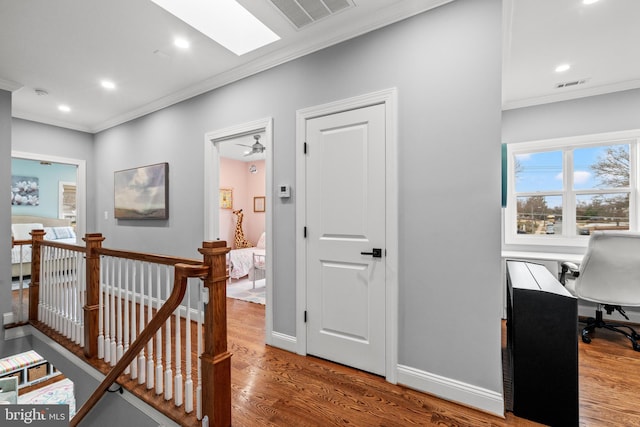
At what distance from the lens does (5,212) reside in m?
3.30

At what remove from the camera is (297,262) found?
101 inches

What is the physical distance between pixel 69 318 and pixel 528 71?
17.6 ft

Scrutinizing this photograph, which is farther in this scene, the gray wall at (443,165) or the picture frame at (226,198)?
the picture frame at (226,198)

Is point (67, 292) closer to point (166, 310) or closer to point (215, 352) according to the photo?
point (166, 310)

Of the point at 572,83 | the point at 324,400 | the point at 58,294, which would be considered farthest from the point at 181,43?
the point at 572,83

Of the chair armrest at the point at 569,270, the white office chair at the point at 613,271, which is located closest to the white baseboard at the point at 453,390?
the white office chair at the point at 613,271

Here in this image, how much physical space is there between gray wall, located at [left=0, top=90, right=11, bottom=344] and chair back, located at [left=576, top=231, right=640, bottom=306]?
20.2ft

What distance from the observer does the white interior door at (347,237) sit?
2.18m

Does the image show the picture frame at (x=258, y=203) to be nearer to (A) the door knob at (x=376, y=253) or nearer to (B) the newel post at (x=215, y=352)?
(A) the door knob at (x=376, y=253)

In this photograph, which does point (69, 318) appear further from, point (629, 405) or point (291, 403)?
point (629, 405)

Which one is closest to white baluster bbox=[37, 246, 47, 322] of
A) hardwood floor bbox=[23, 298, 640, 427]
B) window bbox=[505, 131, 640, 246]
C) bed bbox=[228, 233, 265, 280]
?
hardwood floor bbox=[23, 298, 640, 427]

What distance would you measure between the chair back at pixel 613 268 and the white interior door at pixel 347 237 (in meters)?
2.16

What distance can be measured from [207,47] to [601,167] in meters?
4.71

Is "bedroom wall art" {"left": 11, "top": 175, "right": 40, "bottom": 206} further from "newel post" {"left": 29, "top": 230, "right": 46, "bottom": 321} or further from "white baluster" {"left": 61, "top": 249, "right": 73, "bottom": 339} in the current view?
"white baluster" {"left": 61, "top": 249, "right": 73, "bottom": 339}
